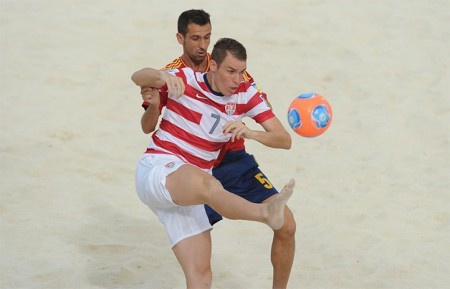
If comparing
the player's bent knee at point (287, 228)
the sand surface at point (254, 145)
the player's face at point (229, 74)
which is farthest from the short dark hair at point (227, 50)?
the sand surface at point (254, 145)

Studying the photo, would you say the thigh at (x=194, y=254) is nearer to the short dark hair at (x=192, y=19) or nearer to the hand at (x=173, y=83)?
the hand at (x=173, y=83)

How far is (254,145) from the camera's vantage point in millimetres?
9594

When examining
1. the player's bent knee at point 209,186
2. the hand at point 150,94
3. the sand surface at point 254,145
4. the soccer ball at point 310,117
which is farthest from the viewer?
the sand surface at point 254,145

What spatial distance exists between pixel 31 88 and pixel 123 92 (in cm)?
105

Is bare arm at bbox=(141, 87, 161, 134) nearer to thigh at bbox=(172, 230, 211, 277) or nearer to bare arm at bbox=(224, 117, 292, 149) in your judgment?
bare arm at bbox=(224, 117, 292, 149)

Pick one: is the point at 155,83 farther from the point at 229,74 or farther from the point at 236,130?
the point at 236,130

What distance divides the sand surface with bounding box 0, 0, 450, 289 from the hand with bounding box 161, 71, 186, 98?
1.96 meters

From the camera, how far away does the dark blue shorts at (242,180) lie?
617 centimetres

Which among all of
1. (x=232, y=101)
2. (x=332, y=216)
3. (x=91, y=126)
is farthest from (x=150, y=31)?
(x=232, y=101)

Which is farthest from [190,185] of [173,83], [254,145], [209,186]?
[254,145]

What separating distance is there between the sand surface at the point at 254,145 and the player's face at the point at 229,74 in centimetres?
199

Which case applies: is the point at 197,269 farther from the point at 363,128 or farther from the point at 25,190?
the point at 363,128

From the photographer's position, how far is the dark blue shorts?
20.2 ft

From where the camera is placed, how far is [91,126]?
9641mm
